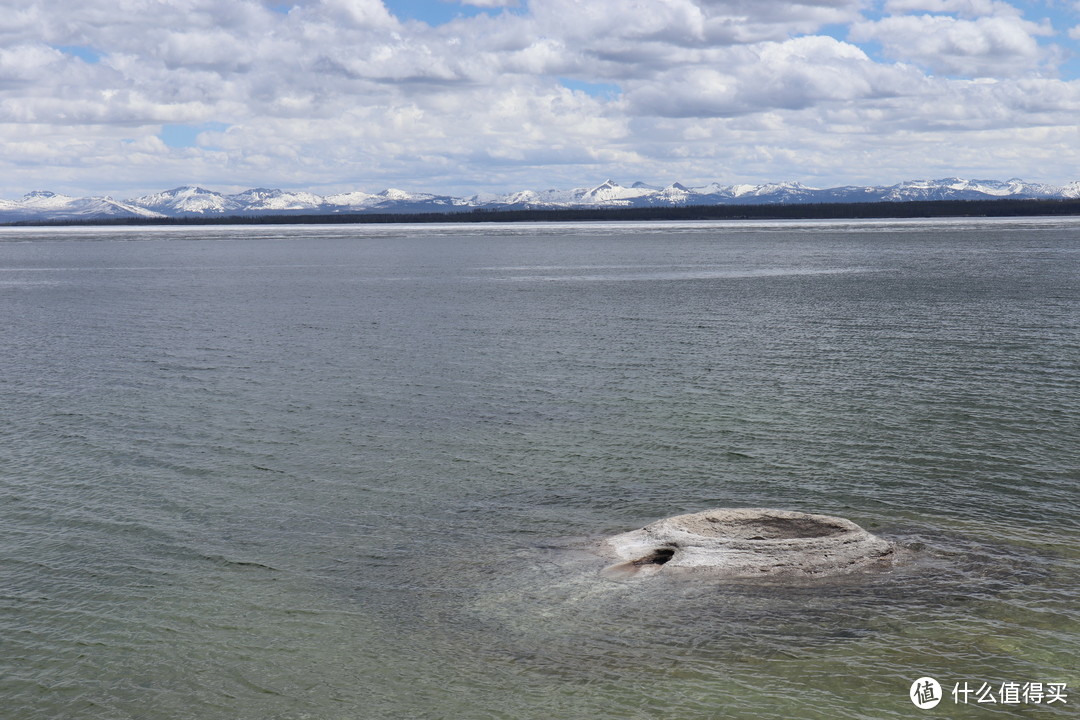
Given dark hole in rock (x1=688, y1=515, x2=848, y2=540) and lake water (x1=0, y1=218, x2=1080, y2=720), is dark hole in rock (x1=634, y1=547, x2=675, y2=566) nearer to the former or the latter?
lake water (x1=0, y1=218, x2=1080, y2=720)

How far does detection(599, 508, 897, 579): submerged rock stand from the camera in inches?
699

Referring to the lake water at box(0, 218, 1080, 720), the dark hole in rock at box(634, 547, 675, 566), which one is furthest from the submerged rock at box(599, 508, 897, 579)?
the lake water at box(0, 218, 1080, 720)

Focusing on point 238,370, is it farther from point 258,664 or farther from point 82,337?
point 258,664

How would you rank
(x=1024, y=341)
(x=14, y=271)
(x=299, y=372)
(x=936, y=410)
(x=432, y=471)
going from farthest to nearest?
1. (x=14, y=271)
2. (x=1024, y=341)
3. (x=299, y=372)
4. (x=936, y=410)
5. (x=432, y=471)

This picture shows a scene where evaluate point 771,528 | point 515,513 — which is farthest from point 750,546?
point 515,513

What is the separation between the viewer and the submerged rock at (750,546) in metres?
17.8

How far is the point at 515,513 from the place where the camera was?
2177 centimetres

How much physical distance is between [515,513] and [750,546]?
5.83 metres

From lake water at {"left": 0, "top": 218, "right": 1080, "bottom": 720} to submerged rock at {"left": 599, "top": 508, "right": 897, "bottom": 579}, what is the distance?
65 cm

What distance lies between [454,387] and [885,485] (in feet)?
60.6

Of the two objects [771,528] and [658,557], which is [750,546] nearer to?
[771,528]

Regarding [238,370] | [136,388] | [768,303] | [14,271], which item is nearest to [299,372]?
[238,370]

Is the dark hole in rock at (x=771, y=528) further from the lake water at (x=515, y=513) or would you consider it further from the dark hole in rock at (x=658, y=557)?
the lake water at (x=515, y=513)

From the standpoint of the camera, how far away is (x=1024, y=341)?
44.1 m
